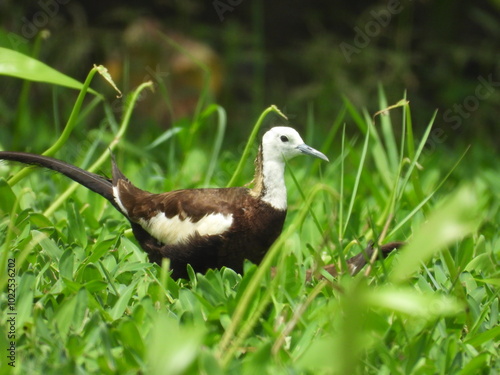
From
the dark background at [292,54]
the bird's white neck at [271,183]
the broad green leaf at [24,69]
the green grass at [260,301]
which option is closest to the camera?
the green grass at [260,301]

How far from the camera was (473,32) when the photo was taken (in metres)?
5.15

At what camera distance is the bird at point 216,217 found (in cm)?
216

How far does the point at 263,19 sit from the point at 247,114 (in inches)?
31.9

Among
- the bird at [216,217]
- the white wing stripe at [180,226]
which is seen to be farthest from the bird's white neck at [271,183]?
the white wing stripe at [180,226]

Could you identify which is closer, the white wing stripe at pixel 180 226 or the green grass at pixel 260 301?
the green grass at pixel 260 301

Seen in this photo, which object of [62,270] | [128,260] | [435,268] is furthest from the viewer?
[128,260]

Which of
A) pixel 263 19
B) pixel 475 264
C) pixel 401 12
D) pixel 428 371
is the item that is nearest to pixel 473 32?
pixel 401 12

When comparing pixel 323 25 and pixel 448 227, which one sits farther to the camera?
pixel 323 25

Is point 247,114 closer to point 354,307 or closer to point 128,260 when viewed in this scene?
point 128,260

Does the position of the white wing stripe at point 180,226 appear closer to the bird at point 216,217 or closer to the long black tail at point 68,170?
the bird at point 216,217

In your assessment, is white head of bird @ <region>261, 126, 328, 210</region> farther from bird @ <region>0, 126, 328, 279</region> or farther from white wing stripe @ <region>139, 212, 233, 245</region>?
white wing stripe @ <region>139, 212, 233, 245</region>

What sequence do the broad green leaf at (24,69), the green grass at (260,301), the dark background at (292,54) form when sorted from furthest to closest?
the dark background at (292,54) → the broad green leaf at (24,69) → the green grass at (260,301)

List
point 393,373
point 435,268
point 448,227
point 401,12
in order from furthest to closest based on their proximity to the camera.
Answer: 1. point 401,12
2. point 435,268
3. point 393,373
4. point 448,227

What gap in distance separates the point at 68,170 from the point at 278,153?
2.18ft
